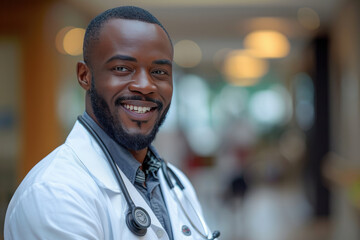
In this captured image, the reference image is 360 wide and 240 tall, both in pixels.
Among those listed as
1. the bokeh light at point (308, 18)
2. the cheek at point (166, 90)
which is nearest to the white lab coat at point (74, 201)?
the cheek at point (166, 90)

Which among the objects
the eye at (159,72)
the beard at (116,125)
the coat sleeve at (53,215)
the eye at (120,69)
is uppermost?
the eye at (120,69)

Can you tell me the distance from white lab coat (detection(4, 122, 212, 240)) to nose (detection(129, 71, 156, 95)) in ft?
0.59

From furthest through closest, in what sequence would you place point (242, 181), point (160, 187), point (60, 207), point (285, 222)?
1. point (285, 222)
2. point (242, 181)
3. point (160, 187)
4. point (60, 207)

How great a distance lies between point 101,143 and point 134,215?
205mm

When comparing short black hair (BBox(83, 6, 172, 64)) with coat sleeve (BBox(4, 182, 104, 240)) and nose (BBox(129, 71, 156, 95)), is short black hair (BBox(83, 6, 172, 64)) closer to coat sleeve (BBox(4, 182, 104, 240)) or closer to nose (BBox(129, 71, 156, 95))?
nose (BBox(129, 71, 156, 95))

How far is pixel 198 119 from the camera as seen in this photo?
17250 mm

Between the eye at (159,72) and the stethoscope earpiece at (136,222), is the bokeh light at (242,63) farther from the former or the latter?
the stethoscope earpiece at (136,222)

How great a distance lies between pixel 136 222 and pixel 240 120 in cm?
933

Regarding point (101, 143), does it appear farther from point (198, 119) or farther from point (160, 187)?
point (198, 119)

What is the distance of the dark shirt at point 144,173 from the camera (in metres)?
1.33

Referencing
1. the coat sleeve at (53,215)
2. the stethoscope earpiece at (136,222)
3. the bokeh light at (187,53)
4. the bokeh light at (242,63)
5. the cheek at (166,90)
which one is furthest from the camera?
the bokeh light at (242,63)

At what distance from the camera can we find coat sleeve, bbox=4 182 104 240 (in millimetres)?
1086

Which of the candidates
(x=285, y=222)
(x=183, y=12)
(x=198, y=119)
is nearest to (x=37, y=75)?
(x=183, y=12)

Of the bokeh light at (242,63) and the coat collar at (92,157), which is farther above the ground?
the bokeh light at (242,63)
